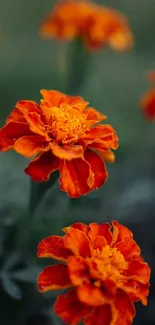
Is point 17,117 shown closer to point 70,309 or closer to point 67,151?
point 67,151

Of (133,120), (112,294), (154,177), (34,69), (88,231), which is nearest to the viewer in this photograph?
(112,294)

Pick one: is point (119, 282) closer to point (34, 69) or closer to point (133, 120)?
point (133, 120)

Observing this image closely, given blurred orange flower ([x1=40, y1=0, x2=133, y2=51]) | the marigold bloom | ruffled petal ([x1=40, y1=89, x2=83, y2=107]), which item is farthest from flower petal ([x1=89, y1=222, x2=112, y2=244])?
blurred orange flower ([x1=40, y1=0, x2=133, y2=51])

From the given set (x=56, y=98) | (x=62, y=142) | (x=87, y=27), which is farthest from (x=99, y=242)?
(x=87, y=27)

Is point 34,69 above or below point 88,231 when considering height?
below

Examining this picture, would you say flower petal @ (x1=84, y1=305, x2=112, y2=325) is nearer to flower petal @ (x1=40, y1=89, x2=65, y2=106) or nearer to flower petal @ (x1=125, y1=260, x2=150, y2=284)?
flower petal @ (x1=125, y1=260, x2=150, y2=284)

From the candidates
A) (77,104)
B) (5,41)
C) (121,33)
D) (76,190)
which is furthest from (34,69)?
(76,190)

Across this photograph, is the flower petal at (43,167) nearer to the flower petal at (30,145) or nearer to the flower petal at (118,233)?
the flower petal at (30,145)
